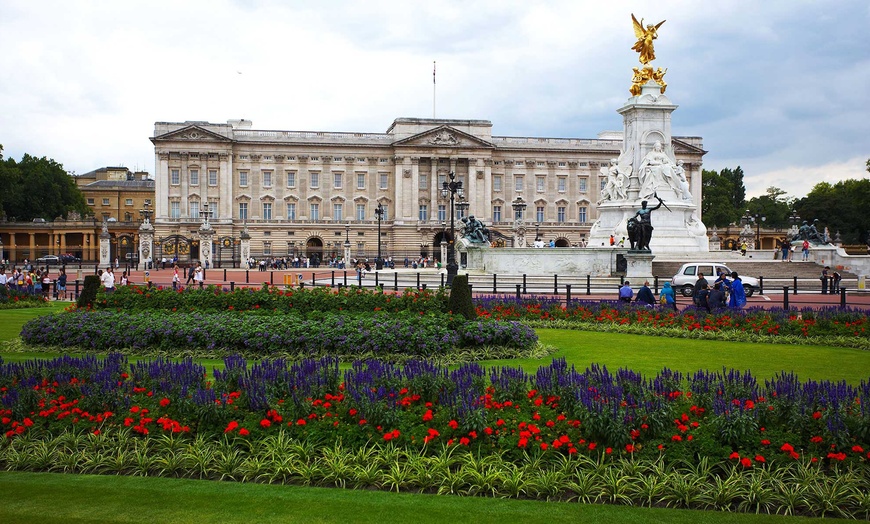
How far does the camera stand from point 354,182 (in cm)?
9744

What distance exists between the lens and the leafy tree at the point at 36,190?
304 feet

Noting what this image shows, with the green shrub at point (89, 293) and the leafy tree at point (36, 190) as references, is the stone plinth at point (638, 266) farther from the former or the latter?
the leafy tree at point (36, 190)

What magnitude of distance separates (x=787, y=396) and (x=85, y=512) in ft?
22.6

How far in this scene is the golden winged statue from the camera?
4188 centimetres

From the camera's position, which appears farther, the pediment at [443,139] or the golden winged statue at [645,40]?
the pediment at [443,139]

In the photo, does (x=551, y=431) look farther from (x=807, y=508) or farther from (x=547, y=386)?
(x=807, y=508)

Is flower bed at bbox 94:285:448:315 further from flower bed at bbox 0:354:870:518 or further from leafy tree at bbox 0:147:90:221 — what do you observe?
leafy tree at bbox 0:147:90:221

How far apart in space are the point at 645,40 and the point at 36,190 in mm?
81781

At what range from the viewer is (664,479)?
699 cm

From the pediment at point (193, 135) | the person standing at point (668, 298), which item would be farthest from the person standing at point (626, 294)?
the pediment at point (193, 135)

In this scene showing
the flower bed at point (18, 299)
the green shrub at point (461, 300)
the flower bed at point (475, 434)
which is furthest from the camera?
the flower bed at point (18, 299)

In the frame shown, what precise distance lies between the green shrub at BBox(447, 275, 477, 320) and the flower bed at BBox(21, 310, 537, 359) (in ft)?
1.53

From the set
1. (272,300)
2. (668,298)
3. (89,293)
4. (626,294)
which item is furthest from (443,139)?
(272,300)

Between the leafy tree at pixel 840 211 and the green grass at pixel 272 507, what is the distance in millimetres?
94815
